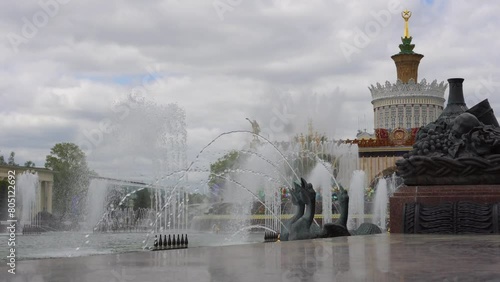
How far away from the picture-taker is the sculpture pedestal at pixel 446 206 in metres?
9.88

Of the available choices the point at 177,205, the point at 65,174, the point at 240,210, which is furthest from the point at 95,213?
the point at 65,174

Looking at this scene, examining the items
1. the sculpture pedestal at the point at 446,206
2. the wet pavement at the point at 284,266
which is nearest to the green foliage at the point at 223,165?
the sculpture pedestal at the point at 446,206

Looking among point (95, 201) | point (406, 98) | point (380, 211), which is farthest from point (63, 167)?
point (406, 98)

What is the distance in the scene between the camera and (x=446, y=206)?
10.2 metres

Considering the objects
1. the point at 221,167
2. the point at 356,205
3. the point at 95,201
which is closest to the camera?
the point at 95,201

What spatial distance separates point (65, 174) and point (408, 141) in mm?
33751

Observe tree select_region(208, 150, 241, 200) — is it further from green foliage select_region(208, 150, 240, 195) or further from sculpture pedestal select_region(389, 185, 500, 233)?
sculpture pedestal select_region(389, 185, 500, 233)

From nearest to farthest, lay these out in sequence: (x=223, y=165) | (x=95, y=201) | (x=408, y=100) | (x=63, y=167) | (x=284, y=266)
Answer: (x=284, y=266) → (x=95, y=201) → (x=63, y=167) → (x=223, y=165) → (x=408, y=100)

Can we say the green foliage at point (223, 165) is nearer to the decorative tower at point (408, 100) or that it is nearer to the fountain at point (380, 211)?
the fountain at point (380, 211)

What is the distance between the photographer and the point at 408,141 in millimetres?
Answer: 65250

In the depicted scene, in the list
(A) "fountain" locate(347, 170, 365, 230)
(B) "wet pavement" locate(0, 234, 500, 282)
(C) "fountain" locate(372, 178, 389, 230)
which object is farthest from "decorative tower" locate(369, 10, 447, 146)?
(B) "wet pavement" locate(0, 234, 500, 282)

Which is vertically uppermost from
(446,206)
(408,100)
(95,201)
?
(408,100)

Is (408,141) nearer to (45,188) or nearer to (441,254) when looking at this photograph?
(45,188)

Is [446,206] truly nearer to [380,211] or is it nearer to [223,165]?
[380,211]
